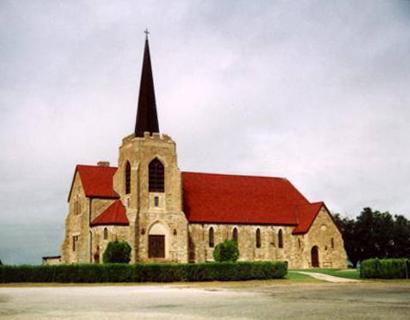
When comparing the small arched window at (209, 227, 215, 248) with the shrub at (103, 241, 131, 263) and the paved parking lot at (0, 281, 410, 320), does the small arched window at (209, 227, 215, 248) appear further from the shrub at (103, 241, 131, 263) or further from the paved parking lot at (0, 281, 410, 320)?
the paved parking lot at (0, 281, 410, 320)

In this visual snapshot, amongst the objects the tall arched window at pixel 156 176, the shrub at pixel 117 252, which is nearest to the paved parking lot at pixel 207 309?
the shrub at pixel 117 252

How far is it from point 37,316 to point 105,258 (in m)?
34.1

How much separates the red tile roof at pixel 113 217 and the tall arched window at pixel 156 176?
3834mm

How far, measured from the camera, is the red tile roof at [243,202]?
6494 cm

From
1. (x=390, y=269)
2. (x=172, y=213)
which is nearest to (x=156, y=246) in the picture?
(x=172, y=213)

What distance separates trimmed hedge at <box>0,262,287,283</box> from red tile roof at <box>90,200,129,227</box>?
12.5 meters

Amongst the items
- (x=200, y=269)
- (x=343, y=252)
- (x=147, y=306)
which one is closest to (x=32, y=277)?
(x=200, y=269)

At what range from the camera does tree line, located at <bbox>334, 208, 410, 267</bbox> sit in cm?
7350

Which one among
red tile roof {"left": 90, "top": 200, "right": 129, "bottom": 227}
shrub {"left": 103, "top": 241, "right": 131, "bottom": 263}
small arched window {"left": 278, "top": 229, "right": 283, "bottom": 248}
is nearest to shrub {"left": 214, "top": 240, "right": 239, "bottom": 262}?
shrub {"left": 103, "top": 241, "right": 131, "bottom": 263}

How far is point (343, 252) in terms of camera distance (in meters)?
67.0

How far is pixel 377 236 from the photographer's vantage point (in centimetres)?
7325

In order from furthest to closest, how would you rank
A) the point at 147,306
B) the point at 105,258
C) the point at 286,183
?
the point at 286,183
the point at 105,258
the point at 147,306

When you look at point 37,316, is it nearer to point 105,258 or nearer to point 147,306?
point 147,306

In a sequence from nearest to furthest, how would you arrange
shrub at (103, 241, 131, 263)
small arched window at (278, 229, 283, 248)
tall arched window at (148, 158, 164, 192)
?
shrub at (103, 241, 131, 263) < tall arched window at (148, 158, 164, 192) < small arched window at (278, 229, 283, 248)
